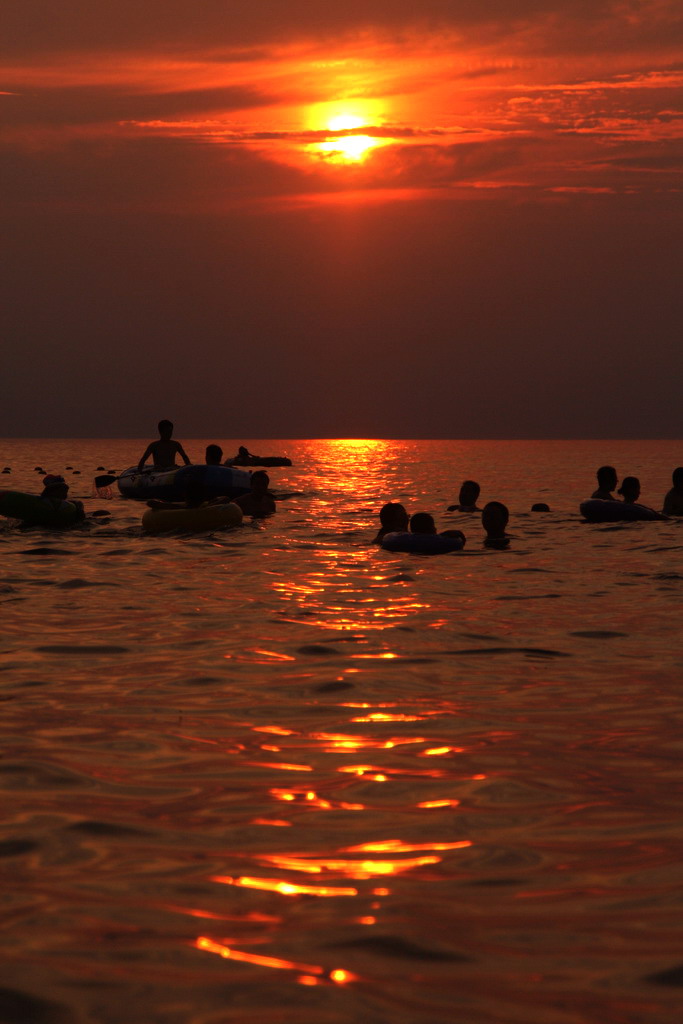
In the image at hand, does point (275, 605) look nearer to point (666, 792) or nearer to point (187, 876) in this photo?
point (666, 792)

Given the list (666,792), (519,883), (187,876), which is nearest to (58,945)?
(187,876)

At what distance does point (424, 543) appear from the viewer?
18.4 meters

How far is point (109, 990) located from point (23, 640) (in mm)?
6978

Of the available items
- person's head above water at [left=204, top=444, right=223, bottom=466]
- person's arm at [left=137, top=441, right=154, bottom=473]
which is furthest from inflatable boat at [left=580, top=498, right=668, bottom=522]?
person's arm at [left=137, top=441, right=154, bottom=473]

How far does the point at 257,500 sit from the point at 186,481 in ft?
6.49

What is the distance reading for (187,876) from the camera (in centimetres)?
455

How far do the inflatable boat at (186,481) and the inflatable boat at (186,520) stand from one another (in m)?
4.69

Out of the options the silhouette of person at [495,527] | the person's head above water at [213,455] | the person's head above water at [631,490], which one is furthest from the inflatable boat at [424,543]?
the person's head above water at [213,455]

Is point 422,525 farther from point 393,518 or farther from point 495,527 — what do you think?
point 495,527

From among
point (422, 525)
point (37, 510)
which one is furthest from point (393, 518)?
point (37, 510)

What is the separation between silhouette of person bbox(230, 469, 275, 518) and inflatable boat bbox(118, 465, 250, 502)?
97 centimetres

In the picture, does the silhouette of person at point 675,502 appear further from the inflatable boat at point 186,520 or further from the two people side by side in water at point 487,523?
the inflatable boat at point 186,520

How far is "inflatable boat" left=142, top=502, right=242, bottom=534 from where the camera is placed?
20.9m

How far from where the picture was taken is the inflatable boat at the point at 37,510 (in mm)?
21375
